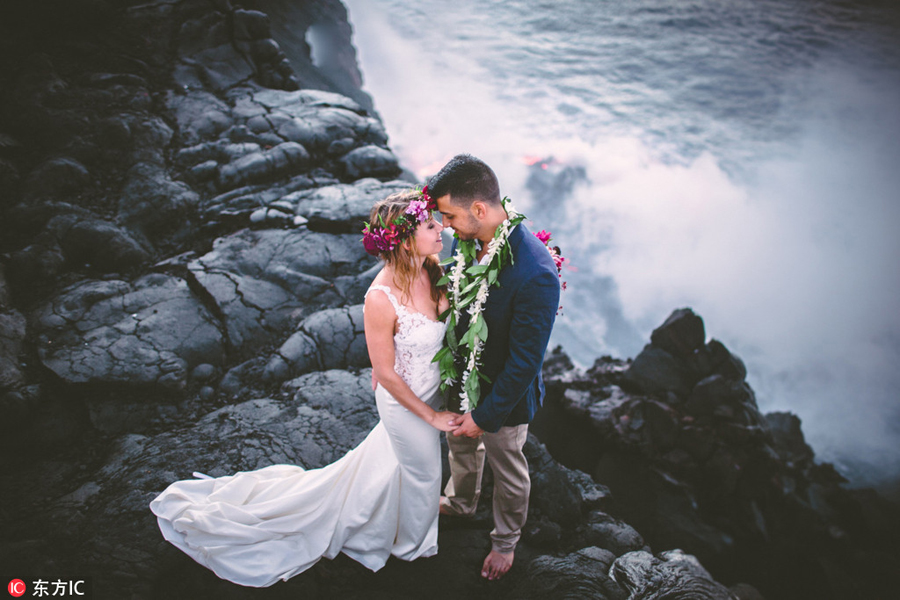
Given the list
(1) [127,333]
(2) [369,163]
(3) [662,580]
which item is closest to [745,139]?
(2) [369,163]

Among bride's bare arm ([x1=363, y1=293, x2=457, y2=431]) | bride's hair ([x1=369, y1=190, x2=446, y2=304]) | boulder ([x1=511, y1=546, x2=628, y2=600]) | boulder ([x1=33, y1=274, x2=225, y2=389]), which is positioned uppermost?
bride's hair ([x1=369, y1=190, x2=446, y2=304])

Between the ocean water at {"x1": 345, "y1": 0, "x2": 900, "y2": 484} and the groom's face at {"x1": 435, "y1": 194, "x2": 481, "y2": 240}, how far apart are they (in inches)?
591

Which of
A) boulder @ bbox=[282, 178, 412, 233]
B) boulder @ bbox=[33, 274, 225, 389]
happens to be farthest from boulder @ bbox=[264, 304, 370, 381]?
boulder @ bbox=[282, 178, 412, 233]

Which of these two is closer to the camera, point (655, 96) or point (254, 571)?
point (254, 571)

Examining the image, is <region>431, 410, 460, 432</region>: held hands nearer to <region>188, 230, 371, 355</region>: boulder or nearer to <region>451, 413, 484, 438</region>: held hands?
<region>451, 413, 484, 438</region>: held hands

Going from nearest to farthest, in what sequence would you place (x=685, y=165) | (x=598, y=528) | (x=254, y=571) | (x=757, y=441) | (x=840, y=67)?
(x=254, y=571)
(x=598, y=528)
(x=757, y=441)
(x=840, y=67)
(x=685, y=165)

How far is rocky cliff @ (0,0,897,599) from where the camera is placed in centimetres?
261

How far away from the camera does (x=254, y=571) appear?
2166 millimetres

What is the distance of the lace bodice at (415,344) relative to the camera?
81.4 inches

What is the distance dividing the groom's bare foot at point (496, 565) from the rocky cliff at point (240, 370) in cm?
8

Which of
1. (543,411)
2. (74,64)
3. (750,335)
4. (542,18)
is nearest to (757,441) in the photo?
(543,411)

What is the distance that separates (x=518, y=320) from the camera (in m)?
1.88

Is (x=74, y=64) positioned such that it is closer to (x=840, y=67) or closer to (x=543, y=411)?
Answer: (x=543, y=411)

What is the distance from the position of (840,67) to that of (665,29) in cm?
544
